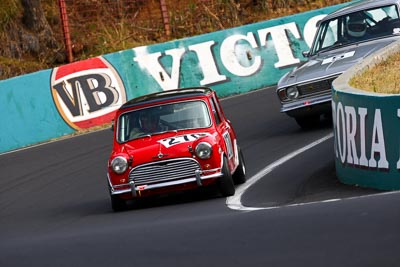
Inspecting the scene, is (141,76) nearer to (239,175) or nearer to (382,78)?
(239,175)

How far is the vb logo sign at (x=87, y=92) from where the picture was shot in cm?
2111

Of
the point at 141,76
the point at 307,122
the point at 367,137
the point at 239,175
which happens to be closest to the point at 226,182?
the point at 239,175

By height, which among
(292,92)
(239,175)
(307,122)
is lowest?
(307,122)

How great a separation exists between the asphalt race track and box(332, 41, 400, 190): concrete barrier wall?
21 centimetres

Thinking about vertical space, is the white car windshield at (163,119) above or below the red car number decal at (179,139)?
above

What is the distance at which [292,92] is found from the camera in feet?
53.9

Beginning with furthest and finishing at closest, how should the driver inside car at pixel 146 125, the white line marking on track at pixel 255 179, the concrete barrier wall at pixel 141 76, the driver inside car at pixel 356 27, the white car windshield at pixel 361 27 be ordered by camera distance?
the concrete barrier wall at pixel 141 76
the driver inside car at pixel 356 27
the white car windshield at pixel 361 27
the driver inside car at pixel 146 125
the white line marking on track at pixel 255 179

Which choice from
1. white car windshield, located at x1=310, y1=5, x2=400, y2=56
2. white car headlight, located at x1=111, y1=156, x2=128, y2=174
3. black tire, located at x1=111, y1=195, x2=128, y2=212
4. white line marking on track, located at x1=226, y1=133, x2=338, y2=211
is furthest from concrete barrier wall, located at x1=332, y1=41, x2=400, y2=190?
white car windshield, located at x1=310, y1=5, x2=400, y2=56

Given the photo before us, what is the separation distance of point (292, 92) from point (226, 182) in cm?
414

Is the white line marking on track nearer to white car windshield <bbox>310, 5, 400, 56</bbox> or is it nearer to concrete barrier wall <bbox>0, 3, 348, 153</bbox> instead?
white car windshield <bbox>310, 5, 400, 56</bbox>

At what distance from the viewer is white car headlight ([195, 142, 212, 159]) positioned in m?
12.5

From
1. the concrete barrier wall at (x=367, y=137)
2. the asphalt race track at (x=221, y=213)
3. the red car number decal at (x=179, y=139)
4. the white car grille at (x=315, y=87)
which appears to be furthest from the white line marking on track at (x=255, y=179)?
the concrete barrier wall at (x=367, y=137)

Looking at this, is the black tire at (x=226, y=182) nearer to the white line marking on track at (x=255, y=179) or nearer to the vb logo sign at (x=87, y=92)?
the white line marking on track at (x=255, y=179)

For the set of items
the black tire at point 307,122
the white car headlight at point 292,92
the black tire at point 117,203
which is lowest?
the black tire at point 307,122
